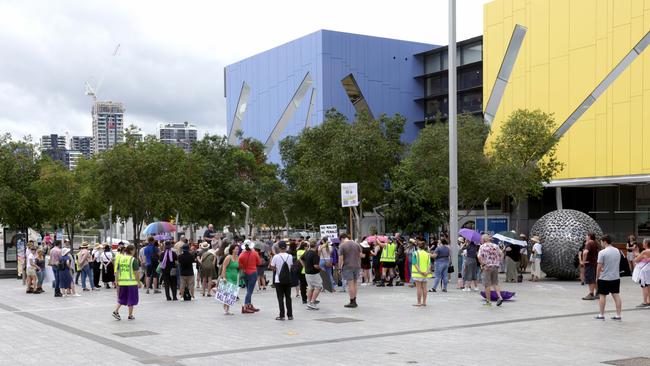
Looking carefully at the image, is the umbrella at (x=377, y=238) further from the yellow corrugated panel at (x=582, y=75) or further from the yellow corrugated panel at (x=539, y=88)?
the yellow corrugated panel at (x=539, y=88)

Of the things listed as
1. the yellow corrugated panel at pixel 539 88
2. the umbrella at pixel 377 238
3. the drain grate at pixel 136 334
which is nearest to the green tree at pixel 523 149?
the yellow corrugated panel at pixel 539 88

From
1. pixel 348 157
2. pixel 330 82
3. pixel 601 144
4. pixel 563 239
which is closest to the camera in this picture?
pixel 563 239

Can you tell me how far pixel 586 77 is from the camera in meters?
38.9

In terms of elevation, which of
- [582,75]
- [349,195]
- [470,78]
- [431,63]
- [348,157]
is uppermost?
[431,63]

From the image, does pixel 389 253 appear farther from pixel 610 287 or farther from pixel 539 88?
pixel 539 88

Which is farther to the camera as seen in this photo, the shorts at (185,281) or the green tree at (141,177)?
the green tree at (141,177)

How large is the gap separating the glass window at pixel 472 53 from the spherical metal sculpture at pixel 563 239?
3719cm

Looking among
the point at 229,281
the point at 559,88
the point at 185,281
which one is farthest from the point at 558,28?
the point at 229,281

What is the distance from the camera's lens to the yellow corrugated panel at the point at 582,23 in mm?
38500

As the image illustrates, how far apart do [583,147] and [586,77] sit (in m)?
3.71

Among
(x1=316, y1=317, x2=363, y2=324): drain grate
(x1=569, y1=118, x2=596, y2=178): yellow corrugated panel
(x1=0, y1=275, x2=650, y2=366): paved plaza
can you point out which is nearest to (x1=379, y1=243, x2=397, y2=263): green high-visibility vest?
(x1=0, y1=275, x2=650, y2=366): paved plaza

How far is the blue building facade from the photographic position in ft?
199

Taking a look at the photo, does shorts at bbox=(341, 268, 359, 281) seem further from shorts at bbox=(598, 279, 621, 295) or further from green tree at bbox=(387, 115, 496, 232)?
green tree at bbox=(387, 115, 496, 232)

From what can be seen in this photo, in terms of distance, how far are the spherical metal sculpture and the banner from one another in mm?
12010
